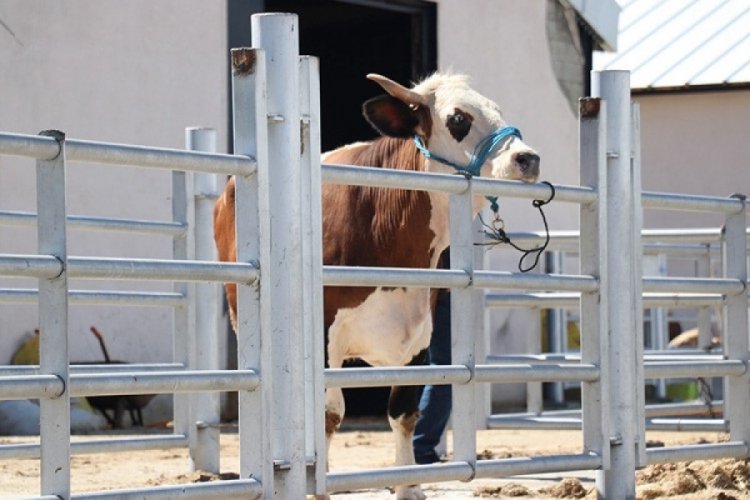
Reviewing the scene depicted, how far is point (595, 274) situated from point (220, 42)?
24.9 feet

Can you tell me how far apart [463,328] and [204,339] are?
2757 mm

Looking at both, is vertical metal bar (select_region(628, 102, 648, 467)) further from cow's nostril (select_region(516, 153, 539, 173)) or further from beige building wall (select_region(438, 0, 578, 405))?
beige building wall (select_region(438, 0, 578, 405))

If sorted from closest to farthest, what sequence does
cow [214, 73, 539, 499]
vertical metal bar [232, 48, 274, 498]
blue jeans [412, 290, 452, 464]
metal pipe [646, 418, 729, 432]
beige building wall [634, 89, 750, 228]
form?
vertical metal bar [232, 48, 274, 498]
cow [214, 73, 539, 499]
blue jeans [412, 290, 452, 464]
metal pipe [646, 418, 729, 432]
beige building wall [634, 89, 750, 228]

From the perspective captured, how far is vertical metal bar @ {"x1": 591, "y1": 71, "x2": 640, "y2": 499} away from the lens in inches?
249

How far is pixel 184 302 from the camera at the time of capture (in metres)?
8.12

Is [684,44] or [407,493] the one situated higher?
[684,44]

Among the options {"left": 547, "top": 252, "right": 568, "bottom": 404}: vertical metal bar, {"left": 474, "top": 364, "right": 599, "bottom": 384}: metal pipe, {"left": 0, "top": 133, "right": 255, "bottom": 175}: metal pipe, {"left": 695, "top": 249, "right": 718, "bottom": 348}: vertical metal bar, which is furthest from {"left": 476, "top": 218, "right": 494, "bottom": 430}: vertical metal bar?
{"left": 547, "top": 252, "right": 568, "bottom": 404}: vertical metal bar

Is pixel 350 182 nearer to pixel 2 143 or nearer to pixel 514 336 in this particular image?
pixel 2 143

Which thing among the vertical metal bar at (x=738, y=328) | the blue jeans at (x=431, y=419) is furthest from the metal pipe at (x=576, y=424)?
the vertical metal bar at (x=738, y=328)

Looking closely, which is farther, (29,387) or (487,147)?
(487,147)

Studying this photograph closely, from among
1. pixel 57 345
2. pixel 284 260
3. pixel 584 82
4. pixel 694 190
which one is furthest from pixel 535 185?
pixel 694 190

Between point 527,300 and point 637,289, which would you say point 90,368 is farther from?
point 527,300

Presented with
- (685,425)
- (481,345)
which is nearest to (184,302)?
(481,345)

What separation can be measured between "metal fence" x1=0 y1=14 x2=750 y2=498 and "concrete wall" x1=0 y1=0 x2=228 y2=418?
19.2ft
